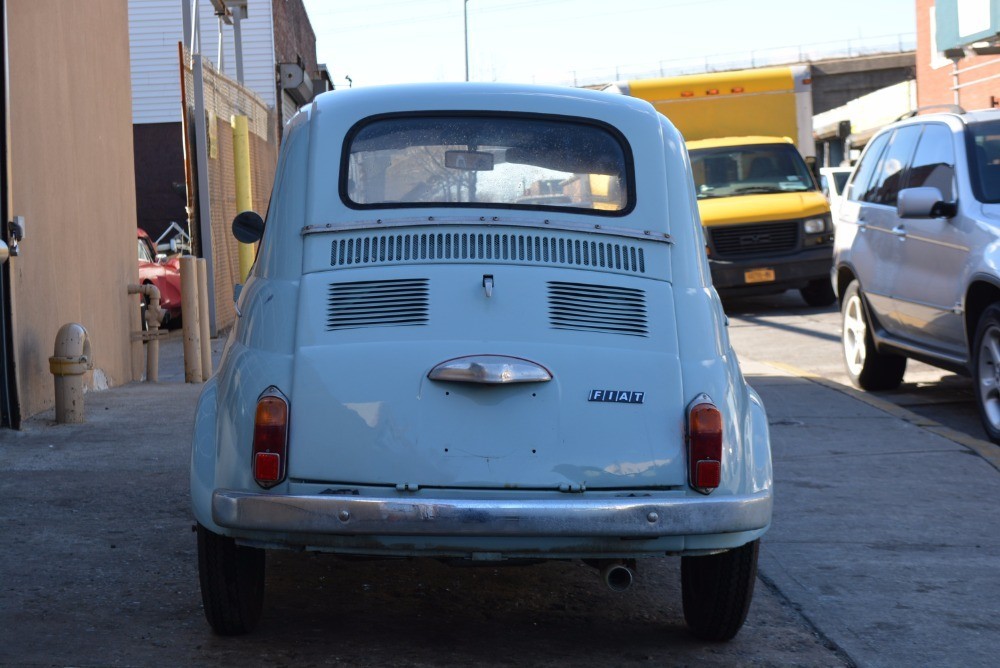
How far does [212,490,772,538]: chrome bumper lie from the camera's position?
3.99m

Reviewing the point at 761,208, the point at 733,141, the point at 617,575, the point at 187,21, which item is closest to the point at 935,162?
the point at 617,575

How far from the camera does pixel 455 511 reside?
3992mm

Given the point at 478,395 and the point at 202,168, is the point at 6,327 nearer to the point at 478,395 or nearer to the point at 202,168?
the point at 478,395

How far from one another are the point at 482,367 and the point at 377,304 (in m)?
0.48

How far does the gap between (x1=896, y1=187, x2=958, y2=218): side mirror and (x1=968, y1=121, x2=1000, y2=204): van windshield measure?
20 centimetres

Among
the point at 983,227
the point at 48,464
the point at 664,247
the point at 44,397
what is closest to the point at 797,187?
the point at 983,227

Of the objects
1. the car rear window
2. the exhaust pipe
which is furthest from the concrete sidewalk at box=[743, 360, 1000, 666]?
the car rear window

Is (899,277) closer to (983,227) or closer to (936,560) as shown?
(983,227)

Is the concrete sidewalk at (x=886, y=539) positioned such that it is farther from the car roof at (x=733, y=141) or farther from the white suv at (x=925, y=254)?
the car roof at (x=733, y=141)

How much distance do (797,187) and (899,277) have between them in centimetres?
908

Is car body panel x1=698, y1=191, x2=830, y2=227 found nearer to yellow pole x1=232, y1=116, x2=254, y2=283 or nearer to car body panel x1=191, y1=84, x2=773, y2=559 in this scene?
yellow pole x1=232, y1=116, x2=254, y2=283

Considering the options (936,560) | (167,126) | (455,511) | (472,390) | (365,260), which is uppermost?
(167,126)

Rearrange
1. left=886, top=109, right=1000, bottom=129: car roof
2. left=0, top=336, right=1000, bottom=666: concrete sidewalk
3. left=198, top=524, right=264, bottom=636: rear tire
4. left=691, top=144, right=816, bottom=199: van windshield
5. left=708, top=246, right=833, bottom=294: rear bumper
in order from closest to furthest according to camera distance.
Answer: left=198, top=524, right=264, bottom=636: rear tire → left=0, top=336, right=1000, bottom=666: concrete sidewalk → left=886, top=109, right=1000, bottom=129: car roof → left=708, top=246, right=833, bottom=294: rear bumper → left=691, top=144, right=816, bottom=199: van windshield

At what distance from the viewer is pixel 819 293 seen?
1794 centimetres
